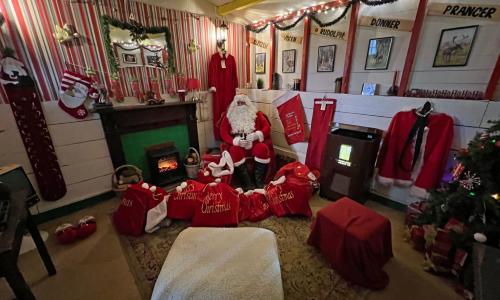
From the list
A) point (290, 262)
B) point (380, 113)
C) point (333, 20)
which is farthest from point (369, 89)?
point (290, 262)

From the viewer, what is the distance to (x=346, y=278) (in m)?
1.49

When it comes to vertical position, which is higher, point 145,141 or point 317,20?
point 317,20

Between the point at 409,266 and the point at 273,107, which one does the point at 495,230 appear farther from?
the point at 273,107

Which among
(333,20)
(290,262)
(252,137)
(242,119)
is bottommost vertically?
(290,262)

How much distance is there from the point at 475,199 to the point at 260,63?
303 centimetres

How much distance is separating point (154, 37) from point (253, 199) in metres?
2.34

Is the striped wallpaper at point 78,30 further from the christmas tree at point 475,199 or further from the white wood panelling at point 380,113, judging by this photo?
the christmas tree at point 475,199

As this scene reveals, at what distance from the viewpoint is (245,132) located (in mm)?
2873

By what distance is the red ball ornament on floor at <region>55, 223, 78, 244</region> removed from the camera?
1826 millimetres

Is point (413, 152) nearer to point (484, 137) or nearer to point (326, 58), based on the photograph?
point (484, 137)

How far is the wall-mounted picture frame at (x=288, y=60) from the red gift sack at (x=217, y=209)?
6.75 ft

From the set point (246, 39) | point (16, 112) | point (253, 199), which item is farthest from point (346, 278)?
point (246, 39)

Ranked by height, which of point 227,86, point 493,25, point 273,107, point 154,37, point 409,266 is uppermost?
point 154,37

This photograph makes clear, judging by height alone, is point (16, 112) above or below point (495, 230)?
above
